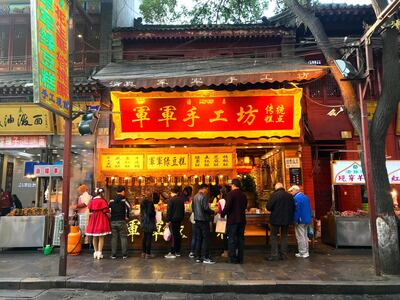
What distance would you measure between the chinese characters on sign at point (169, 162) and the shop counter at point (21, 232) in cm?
366

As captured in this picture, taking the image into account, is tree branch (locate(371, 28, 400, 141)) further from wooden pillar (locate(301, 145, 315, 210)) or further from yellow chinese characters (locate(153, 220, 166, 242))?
yellow chinese characters (locate(153, 220, 166, 242))

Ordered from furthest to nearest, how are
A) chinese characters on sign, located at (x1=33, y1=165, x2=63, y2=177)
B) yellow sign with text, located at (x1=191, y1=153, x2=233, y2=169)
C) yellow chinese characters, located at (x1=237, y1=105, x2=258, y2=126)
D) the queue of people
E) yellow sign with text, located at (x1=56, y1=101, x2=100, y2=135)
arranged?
yellow sign with text, located at (x1=56, y1=101, x2=100, y2=135)
yellow sign with text, located at (x1=191, y1=153, x2=233, y2=169)
yellow chinese characters, located at (x1=237, y1=105, x2=258, y2=126)
chinese characters on sign, located at (x1=33, y1=165, x2=63, y2=177)
the queue of people

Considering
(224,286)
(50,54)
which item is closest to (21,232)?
(50,54)

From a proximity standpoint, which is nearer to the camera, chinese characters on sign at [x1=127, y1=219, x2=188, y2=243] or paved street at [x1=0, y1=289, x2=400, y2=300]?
paved street at [x1=0, y1=289, x2=400, y2=300]

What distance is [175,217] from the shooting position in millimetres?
9242

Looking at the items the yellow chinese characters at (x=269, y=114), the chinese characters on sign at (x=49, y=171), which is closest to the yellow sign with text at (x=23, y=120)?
the chinese characters on sign at (x=49, y=171)

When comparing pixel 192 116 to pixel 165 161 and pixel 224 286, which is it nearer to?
pixel 165 161

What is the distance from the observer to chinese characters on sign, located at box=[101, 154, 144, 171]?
11359 millimetres

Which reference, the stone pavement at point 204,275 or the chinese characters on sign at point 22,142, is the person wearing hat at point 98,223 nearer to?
the stone pavement at point 204,275

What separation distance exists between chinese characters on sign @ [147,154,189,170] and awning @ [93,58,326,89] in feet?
8.07

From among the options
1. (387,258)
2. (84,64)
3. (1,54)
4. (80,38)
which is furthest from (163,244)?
(1,54)

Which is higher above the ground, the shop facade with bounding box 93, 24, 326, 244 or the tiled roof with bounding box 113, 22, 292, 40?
the tiled roof with bounding box 113, 22, 292, 40

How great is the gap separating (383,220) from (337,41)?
4.40m

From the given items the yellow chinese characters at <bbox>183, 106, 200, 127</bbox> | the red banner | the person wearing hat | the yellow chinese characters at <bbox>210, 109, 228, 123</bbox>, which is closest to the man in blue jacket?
the red banner
